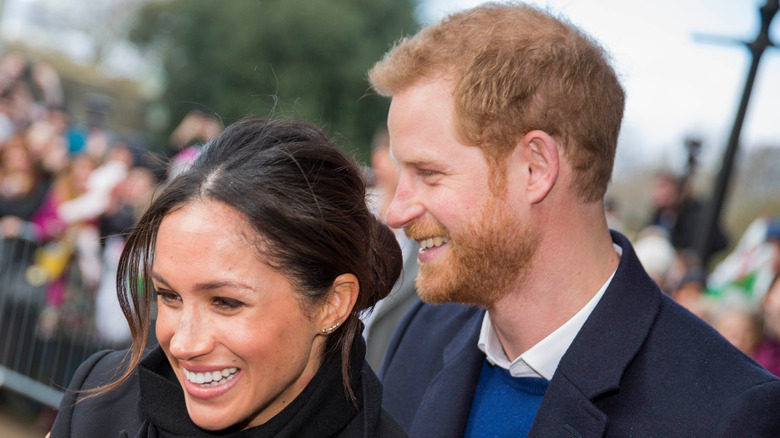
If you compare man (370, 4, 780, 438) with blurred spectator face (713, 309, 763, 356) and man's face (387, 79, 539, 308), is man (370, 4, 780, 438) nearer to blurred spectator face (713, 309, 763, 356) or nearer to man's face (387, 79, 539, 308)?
man's face (387, 79, 539, 308)

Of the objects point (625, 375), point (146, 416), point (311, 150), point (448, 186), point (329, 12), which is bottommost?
point (329, 12)

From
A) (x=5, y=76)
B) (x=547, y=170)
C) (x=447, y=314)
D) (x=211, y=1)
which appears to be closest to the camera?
(x=547, y=170)

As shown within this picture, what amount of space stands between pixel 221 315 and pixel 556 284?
42.1 inches

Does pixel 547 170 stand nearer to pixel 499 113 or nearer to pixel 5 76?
pixel 499 113

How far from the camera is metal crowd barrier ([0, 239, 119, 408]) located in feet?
19.9

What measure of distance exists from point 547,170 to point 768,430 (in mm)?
977

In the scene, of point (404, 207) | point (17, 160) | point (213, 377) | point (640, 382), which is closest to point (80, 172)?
point (17, 160)

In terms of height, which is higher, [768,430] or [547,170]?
[547,170]

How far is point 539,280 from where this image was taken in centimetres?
250

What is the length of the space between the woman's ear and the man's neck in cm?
52

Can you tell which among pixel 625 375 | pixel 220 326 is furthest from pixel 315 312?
pixel 625 375

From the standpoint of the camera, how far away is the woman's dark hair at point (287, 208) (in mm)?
2158

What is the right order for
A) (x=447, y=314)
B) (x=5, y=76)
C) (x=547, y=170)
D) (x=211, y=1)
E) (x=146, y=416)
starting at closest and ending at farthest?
(x=146, y=416), (x=547, y=170), (x=447, y=314), (x=5, y=76), (x=211, y=1)

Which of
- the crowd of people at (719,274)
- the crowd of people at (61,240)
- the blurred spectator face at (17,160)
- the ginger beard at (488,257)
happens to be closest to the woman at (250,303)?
the ginger beard at (488,257)
